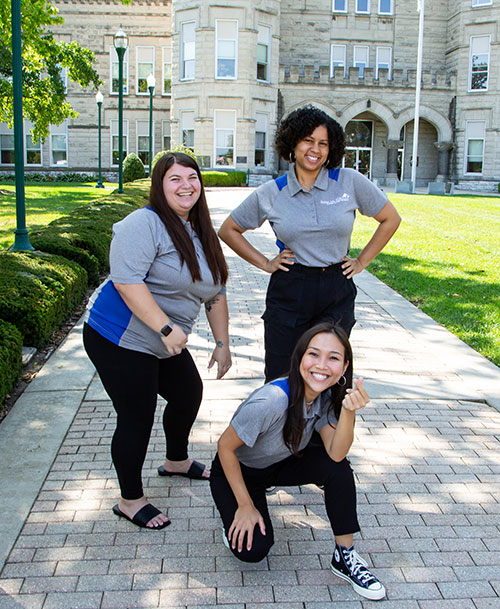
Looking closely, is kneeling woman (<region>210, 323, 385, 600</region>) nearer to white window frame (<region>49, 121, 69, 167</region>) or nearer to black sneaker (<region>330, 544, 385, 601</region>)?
black sneaker (<region>330, 544, 385, 601</region>)

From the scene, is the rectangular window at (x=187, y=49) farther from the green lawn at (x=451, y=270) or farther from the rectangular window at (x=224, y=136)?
the green lawn at (x=451, y=270)

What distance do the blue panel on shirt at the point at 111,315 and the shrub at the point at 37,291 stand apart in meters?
2.79

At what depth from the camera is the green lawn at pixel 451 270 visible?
7.69m

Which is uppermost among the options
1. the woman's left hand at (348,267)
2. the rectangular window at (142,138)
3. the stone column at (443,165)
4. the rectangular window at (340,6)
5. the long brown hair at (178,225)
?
the rectangular window at (340,6)

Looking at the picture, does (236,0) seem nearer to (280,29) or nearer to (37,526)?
(280,29)

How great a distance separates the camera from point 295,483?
131 inches

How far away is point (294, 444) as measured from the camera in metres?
3.12

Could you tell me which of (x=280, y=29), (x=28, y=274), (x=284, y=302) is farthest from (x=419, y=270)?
(x=280, y=29)

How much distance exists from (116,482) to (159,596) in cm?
112

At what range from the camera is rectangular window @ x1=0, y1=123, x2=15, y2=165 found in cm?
4119

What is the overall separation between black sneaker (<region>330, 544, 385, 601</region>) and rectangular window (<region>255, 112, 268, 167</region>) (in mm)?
34202

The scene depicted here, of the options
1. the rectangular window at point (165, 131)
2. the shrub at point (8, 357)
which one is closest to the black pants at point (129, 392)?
the shrub at point (8, 357)

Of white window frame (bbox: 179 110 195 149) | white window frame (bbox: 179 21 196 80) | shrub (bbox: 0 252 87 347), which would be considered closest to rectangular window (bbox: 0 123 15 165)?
white window frame (bbox: 179 110 195 149)

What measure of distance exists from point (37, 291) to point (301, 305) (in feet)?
11.1
